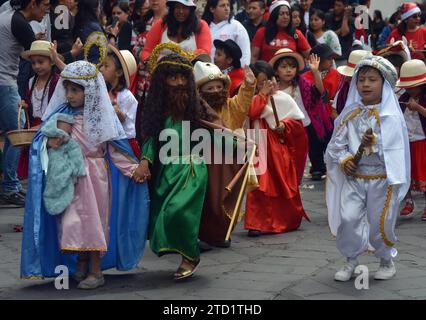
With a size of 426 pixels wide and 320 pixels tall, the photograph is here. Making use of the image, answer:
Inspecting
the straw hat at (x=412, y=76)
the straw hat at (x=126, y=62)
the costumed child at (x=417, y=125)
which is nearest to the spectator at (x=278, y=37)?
the costumed child at (x=417, y=125)

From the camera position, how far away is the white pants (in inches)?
286

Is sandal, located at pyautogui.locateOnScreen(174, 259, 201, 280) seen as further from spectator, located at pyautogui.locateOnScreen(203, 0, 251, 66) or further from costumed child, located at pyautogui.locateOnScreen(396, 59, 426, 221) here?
spectator, located at pyautogui.locateOnScreen(203, 0, 251, 66)

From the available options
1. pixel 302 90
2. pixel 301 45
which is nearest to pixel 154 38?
pixel 302 90

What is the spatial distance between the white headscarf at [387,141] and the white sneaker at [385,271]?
43 cm

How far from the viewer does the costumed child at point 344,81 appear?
8.93 metres

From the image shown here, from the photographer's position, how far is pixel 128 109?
8.31 meters

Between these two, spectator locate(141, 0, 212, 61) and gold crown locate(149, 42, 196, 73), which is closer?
gold crown locate(149, 42, 196, 73)

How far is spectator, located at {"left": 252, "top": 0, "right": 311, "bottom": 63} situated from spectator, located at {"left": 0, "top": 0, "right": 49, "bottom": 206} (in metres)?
3.11

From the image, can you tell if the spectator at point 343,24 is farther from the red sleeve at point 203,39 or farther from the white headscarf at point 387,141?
the white headscarf at point 387,141

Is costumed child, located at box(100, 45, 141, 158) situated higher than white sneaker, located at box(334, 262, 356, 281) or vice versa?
costumed child, located at box(100, 45, 141, 158)

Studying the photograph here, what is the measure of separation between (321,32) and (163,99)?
736cm

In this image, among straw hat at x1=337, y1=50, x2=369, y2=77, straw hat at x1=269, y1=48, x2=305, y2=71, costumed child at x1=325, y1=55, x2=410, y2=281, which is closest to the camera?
costumed child at x1=325, y1=55, x2=410, y2=281

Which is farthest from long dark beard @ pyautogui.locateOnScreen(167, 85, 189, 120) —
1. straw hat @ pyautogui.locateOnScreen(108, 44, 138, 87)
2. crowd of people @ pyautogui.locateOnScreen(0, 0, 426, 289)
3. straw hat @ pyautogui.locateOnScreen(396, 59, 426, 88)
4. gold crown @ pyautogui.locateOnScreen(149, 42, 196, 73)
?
straw hat @ pyautogui.locateOnScreen(396, 59, 426, 88)

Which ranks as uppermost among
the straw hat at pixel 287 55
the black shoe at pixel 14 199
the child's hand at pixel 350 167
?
the straw hat at pixel 287 55
